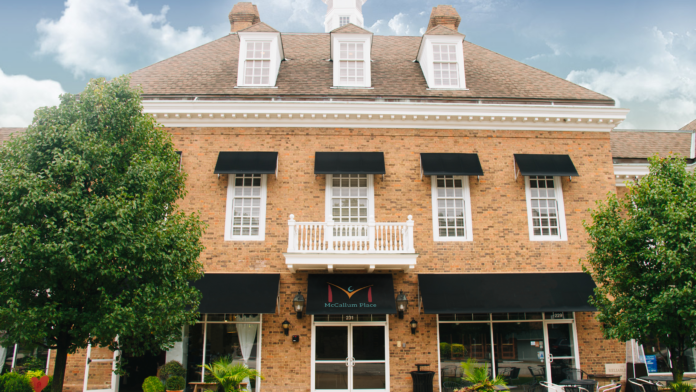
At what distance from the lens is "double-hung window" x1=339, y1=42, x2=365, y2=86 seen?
47.4ft

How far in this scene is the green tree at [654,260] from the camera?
29.1 ft

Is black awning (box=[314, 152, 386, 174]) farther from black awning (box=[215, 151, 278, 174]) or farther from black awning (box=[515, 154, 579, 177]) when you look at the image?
black awning (box=[515, 154, 579, 177])

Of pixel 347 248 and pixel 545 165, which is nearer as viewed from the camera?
pixel 347 248

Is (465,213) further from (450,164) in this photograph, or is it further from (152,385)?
(152,385)

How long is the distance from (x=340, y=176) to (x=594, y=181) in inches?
319

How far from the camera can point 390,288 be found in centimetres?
1195

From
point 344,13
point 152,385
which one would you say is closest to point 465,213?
point 152,385

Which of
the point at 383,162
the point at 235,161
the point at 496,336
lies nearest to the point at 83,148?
the point at 235,161

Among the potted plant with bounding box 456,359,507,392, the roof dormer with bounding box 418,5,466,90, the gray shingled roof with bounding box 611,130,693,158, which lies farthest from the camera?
the gray shingled roof with bounding box 611,130,693,158

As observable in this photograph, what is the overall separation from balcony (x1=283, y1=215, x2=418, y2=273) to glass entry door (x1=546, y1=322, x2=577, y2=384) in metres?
4.66

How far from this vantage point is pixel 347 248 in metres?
12.0

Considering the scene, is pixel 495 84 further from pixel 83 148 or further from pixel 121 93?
pixel 83 148

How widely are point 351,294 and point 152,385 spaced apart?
5.57 meters

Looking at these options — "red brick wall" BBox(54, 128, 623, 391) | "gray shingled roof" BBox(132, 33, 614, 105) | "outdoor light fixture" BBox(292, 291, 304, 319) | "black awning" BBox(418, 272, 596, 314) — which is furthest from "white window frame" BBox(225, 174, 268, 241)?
"black awning" BBox(418, 272, 596, 314)
